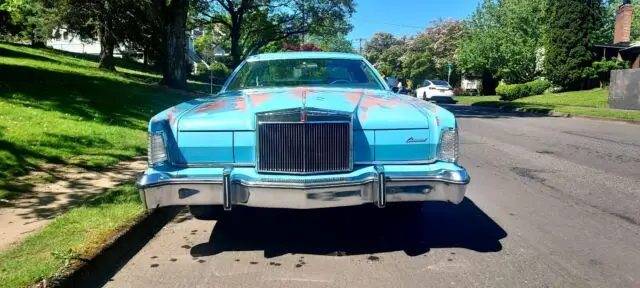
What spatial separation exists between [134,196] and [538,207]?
4.48 metres

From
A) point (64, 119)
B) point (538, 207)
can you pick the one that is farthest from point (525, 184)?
point (64, 119)

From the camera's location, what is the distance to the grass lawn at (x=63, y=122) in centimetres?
780

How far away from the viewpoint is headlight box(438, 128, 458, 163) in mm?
4465

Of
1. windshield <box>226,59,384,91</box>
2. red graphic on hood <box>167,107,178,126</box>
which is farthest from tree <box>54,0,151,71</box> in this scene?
red graphic on hood <box>167,107,178,126</box>

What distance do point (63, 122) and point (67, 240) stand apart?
6054 mm

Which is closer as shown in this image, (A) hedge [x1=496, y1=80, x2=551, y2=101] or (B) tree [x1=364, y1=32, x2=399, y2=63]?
(A) hedge [x1=496, y1=80, x2=551, y2=101]

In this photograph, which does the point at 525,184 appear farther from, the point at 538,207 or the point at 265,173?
the point at 265,173

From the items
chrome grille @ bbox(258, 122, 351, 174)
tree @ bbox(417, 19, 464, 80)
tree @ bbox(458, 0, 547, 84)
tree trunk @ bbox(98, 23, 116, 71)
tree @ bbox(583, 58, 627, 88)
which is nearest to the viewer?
chrome grille @ bbox(258, 122, 351, 174)

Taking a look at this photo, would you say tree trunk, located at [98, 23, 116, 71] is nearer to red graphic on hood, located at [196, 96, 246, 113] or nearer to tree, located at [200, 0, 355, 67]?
tree, located at [200, 0, 355, 67]

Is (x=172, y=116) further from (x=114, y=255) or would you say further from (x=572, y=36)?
(x=572, y=36)

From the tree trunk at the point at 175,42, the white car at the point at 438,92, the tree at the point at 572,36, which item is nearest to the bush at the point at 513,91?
the tree at the point at 572,36

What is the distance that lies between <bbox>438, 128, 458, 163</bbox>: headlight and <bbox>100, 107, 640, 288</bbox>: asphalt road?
0.81 meters

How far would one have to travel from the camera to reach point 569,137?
44.7ft

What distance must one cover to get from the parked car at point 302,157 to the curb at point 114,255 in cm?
56
